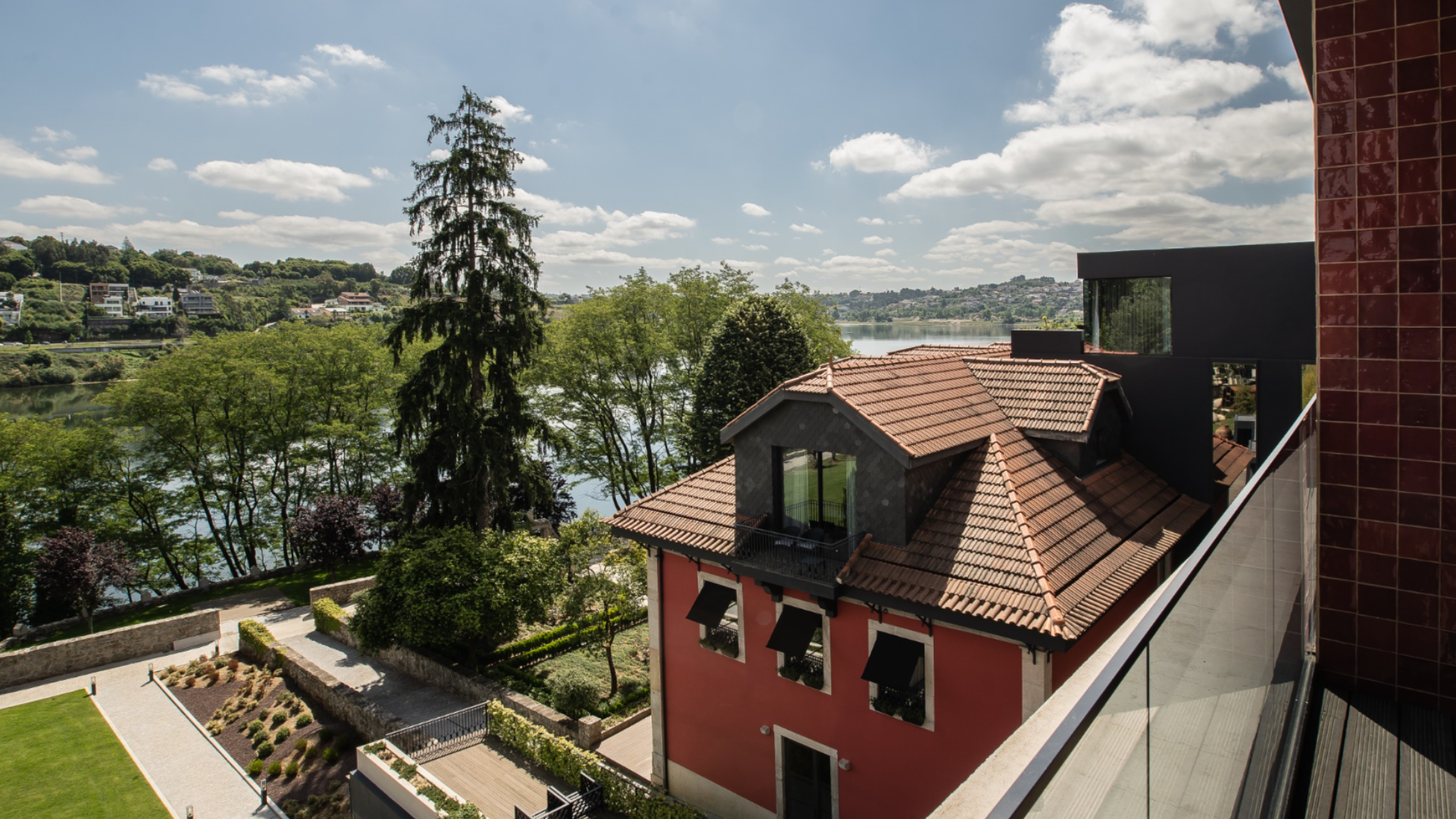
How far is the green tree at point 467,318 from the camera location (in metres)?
22.6

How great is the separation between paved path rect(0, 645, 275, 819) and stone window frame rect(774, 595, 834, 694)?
12981 mm

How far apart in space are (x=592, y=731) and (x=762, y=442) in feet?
28.3

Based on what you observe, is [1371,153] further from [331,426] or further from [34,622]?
[34,622]

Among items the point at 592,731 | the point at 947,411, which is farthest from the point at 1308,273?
the point at 592,731

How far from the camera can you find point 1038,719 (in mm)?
2031

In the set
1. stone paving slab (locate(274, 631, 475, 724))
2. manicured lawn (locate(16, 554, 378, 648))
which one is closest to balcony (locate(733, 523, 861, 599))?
stone paving slab (locate(274, 631, 475, 724))

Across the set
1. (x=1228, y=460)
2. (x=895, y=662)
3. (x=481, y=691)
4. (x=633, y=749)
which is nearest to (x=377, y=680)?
(x=481, y=691)

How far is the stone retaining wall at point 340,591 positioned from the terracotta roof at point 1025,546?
2448 centimetres

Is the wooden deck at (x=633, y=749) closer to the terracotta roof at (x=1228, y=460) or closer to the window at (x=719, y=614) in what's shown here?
the window at (x=719, y=614)

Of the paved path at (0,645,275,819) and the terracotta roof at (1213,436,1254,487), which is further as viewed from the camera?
the paved path at (0,645,275,819)

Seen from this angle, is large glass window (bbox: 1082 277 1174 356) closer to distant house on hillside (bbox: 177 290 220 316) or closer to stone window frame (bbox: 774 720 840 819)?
stone window frame (bbox: 774 720 840 819)

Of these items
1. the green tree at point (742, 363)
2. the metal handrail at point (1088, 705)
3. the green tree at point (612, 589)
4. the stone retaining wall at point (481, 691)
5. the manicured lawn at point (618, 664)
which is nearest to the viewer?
the metal handrail at point (1088, 705)

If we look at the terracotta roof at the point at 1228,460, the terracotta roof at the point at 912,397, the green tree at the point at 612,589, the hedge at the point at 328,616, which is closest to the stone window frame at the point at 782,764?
the terracotta roof at the point at 912,397

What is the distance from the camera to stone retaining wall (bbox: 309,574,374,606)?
2841cm
